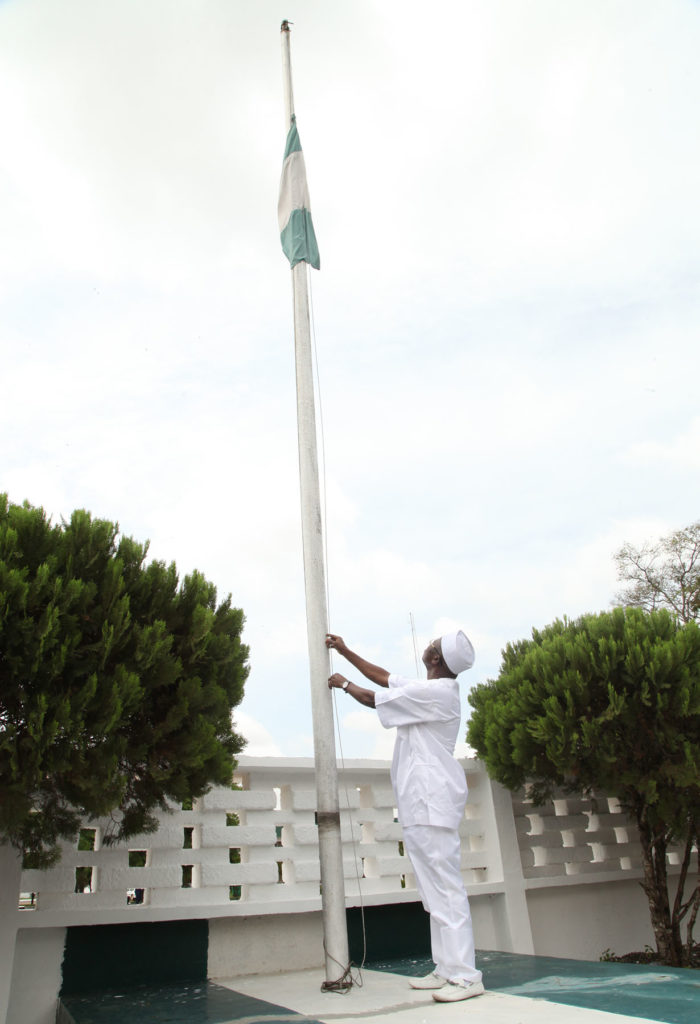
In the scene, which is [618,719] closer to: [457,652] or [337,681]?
[457,652]

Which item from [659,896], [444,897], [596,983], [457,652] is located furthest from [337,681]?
[659,896]

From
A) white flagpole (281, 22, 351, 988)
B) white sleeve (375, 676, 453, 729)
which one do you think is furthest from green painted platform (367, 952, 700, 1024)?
white sleeve (375, 676, 453, 729)

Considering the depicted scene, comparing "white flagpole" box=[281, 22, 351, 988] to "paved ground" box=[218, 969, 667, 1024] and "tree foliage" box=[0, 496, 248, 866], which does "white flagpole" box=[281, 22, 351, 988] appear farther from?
"tree foliage" box=[0, 496, 248, 866]

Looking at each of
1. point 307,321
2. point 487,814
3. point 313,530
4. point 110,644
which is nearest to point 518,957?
point 487,814

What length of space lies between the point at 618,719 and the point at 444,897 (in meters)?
2.38

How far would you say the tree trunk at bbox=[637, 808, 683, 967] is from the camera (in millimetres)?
6367

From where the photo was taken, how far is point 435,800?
418 cm

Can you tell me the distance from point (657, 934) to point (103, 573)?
5533 millimetres

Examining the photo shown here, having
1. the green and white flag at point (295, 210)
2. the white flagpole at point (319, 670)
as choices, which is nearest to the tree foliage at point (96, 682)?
the white flagpole at point (319, 670)

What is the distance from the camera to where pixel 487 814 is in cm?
656

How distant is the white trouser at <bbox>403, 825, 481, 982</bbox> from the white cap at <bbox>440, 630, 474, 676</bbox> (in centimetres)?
88

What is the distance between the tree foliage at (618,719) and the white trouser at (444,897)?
1.89 metres

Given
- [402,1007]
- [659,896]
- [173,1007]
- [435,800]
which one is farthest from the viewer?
[659,896]

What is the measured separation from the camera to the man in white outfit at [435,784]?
398 cm
